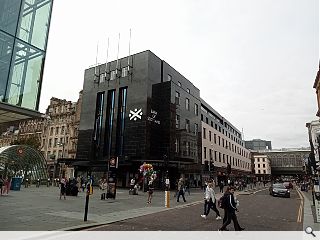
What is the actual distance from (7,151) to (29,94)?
26160mm

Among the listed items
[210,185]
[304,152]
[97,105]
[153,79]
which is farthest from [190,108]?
[304,152]

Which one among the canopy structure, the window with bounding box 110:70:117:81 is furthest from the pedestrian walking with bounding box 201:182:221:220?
the window with bounding box 110:70:117:81

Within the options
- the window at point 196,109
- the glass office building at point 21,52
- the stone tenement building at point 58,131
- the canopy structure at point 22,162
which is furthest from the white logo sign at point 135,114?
the glass office building at point 21,52

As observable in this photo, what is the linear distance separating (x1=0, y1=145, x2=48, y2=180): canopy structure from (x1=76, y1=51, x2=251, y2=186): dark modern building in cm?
613

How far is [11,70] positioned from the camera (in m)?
12.4

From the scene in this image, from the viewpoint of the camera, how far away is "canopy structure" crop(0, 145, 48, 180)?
3594cm

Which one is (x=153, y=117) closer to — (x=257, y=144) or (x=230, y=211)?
(x=230, y=211)

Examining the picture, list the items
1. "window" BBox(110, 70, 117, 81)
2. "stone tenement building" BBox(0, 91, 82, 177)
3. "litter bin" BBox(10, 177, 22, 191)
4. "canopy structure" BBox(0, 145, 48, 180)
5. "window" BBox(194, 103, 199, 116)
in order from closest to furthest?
1. "litter bin" BBox(10, 177, 22, 191)
2. "canopy structure" BBox(0, 145, 48, 180)
3. "window" BBox(110, 70, 117, 81)
4. "window" BBox(194, 103, 199, 116)
5. "stone tenement building" BBox(0, 91, 82, 177)

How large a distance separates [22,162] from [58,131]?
27657mm

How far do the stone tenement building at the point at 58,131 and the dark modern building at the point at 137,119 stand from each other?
14.2m

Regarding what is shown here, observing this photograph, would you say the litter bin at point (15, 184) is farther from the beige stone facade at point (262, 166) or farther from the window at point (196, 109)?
the beige stone facade at point (262, 166)

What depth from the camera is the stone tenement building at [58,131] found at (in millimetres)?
61031

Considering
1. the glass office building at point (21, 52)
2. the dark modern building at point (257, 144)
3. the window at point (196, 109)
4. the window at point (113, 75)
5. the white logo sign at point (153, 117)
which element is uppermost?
the dark modern building at point (257, 144)

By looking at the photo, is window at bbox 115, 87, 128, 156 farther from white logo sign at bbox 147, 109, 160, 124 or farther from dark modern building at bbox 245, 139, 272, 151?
dark modern building at bbox 245, 139, 272, 151
